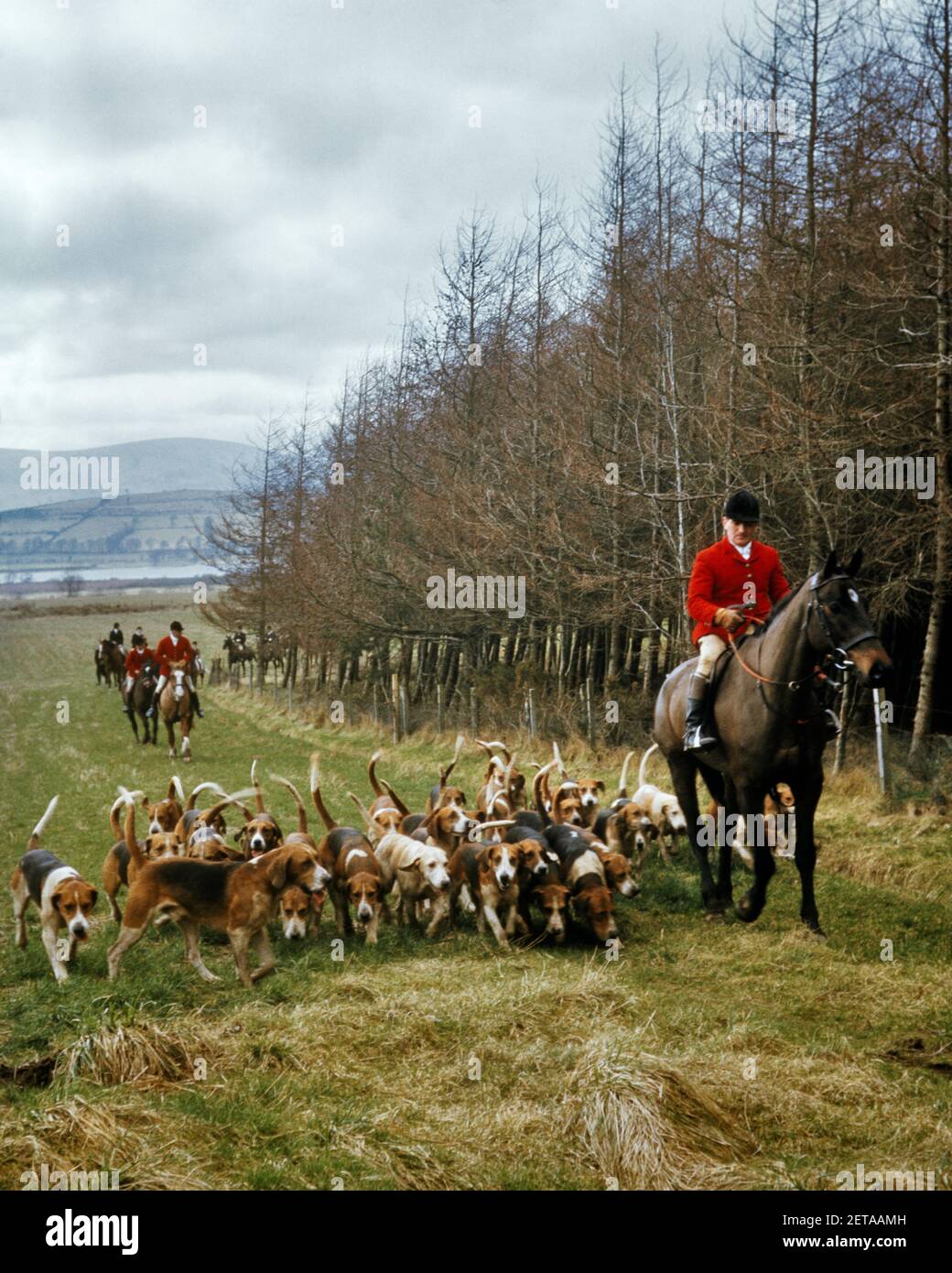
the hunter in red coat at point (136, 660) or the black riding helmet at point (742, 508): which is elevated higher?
the black riding helmet at point (742, 508)

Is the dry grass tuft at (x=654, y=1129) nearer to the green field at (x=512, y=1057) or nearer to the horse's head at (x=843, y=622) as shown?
the green field at (x=512, y=1057)

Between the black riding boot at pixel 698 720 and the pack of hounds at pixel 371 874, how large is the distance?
2.51 ft

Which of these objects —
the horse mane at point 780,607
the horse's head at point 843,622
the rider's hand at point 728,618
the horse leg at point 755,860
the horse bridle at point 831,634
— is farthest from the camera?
the rider's hand at point 728,618

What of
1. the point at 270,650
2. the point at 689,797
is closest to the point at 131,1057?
the point at 689,797

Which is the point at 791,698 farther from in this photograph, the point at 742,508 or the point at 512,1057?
the point at 512,1057

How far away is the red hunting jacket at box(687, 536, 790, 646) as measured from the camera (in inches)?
330

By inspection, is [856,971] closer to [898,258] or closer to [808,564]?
[808,564]

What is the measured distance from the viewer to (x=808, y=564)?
14.2 meters

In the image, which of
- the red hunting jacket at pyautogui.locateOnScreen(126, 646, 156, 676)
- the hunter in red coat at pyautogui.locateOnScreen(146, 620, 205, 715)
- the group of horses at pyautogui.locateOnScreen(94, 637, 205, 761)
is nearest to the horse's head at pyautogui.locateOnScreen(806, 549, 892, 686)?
the group of horses at pyautogui.locateOnScreen(94, 637, 205, 761)

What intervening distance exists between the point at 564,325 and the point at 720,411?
1094cm

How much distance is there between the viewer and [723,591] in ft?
27.8

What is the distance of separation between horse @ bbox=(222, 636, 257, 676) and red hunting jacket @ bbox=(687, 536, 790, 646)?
32.3 m

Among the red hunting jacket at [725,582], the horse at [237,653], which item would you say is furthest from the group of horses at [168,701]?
the horse at [237,653]

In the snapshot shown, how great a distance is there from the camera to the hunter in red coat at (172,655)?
20297 mm
